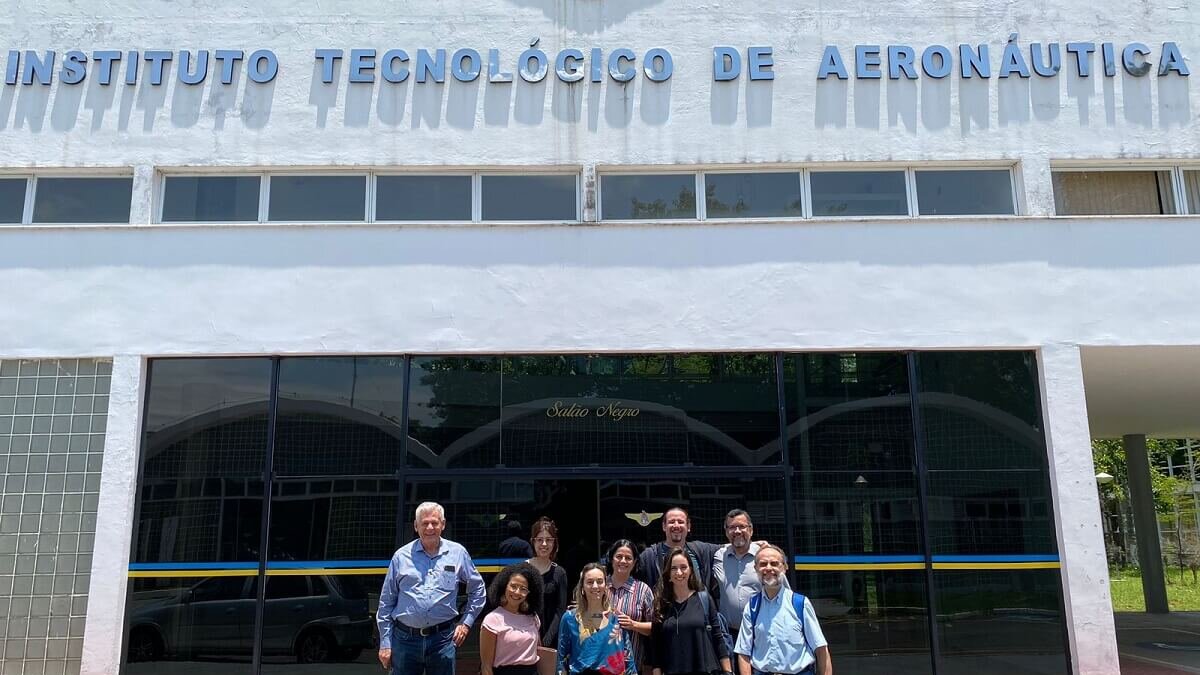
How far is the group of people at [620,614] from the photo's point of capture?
563cm

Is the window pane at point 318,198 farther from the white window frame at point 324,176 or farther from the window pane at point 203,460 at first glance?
the window pane at point 203,460

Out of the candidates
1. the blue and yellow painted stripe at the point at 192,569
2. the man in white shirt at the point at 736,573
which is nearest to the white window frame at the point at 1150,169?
the man in white shirt at the point at 736,573

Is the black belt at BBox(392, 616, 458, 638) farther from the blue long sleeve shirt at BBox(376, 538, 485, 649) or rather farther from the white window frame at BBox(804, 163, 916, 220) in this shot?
the white window frame at BBox(804, 163, 916, 220)

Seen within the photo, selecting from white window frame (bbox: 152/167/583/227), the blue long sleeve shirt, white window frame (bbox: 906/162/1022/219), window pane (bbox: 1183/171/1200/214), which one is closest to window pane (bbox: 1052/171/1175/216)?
window pane (bbox: 1183/171/1200/214)

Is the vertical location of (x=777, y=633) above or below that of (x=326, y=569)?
below

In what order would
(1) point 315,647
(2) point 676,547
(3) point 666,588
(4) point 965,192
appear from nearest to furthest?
(3) point 666,588
(2) point 676,547
(1) point 315,647
(4) point 965,192

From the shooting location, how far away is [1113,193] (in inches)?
383

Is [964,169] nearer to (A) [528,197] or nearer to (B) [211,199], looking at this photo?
(A) [528,197]

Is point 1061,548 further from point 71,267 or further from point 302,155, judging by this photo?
point 71,267

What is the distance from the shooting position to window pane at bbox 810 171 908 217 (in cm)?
952

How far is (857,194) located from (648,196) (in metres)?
2.11

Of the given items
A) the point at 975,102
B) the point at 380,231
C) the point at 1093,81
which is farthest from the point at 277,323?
the point at 1093,81

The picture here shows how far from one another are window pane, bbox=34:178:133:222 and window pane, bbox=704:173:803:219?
5817mm

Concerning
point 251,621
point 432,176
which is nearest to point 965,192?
point 432,176
